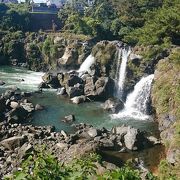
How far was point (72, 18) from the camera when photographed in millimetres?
59250

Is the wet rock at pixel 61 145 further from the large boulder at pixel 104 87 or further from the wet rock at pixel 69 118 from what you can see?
the large boulder at pixel 104 87

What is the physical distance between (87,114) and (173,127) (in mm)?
10142

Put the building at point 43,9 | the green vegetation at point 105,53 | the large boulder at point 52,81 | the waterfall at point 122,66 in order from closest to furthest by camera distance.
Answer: the waterfall at point 122,66 < the green vegetation at point 105,53 < the large boulder at point 52,81 < the building at point 43,9

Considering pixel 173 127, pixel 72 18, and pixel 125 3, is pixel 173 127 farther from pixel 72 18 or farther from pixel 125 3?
pixel 72 18

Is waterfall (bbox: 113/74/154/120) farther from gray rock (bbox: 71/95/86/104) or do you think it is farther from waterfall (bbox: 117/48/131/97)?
gray rock (bbox: 71/95/86/104)

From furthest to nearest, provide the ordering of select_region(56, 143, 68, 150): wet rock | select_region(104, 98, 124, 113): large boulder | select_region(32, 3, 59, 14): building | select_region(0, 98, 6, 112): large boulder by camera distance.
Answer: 1. select_region(32, 3, 59, 14): building
2. select_region(104, 98, 124, 113): large boulder
3. select_region(0, 98, 6, 112): large boulder
4. select_region(56, 143, 68, 150): wet rock

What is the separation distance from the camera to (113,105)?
1361 inches

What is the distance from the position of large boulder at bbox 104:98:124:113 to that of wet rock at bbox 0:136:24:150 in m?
11.2

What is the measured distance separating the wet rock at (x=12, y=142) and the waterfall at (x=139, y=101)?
10.5 m

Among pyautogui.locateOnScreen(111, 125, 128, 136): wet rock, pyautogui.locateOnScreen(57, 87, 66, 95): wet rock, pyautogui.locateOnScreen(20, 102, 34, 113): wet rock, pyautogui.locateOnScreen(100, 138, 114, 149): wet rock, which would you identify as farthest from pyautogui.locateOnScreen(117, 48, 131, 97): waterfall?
pyautogui.locateOnScreen(100, 138, 114, 149): wet rock

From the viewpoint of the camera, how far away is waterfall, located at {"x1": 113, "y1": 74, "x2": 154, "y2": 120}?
110 feet

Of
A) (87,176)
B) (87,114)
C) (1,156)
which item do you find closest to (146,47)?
(87,114)

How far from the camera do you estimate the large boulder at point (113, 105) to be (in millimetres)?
34156

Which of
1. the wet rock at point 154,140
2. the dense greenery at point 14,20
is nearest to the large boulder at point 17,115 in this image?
the wet rock at point 154,140
